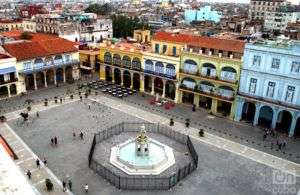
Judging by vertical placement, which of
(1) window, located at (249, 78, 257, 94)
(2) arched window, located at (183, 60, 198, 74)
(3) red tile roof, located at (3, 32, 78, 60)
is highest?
(3) red tile roof, located at (3, 32, 78, 60)

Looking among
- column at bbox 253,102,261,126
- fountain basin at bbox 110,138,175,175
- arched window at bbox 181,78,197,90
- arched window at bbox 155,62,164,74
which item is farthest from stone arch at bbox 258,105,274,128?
arched window at bbox 155,62,164,74

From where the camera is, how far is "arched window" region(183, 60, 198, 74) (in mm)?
57219

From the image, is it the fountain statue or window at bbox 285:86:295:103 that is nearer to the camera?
the fountain statue

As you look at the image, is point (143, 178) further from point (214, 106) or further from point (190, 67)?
point (190, 67)

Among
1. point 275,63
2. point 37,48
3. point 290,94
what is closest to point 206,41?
point 275,63

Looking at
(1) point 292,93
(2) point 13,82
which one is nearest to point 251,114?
(1) point 292,93

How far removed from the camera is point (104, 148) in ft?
138

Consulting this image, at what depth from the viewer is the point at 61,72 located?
238 ft

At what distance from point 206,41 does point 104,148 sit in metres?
28.1

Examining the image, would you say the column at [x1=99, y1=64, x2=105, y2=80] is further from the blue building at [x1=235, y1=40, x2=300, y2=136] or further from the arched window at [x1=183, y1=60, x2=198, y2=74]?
the blue building at [x1=235, y1=40, x2=300, y2=136]

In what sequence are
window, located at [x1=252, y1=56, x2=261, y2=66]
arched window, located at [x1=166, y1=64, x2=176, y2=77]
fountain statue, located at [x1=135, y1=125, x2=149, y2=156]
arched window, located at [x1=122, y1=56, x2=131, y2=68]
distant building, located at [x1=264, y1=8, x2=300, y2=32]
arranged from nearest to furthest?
fountain statue, located at [x1=135, y1=125, x2=149, y2=156], window, located at [x1=252, y1=56, x2=261, y2=66], arched window, located at [x1=166, y1=64, x2=176, y2=77], arched window, located at [x1=122, y1=56, x2=131, y2=68], distant building, located at [x1=264, y1=8, x2=300, y2=32]

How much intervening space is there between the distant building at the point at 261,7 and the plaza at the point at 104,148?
148 m

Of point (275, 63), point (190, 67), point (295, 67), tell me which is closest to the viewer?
point (295, 67)

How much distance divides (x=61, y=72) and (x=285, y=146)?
4987cm
